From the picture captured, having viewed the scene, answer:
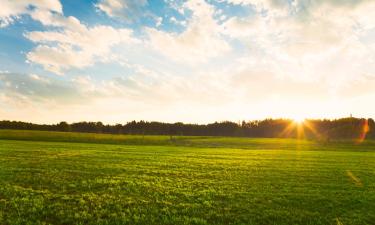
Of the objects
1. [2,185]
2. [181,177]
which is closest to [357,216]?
[181,177]

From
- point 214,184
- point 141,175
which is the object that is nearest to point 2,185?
point 141,175

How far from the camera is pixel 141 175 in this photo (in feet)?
85.0

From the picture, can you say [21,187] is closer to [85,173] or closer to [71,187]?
[71,187]

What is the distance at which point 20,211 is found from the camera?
14.1m

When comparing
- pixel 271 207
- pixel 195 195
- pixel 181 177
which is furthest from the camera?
pixel 181 177

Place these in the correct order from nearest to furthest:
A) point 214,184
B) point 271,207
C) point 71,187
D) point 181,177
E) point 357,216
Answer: point 357,216 → point 271,207 → point 71,187 → point 214,184 → point 181,177

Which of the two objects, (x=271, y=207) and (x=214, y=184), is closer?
(x=271, y=207)

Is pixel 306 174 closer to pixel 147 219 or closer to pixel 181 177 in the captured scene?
pixel 181 177

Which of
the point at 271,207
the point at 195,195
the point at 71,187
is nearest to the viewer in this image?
the point at 271,207

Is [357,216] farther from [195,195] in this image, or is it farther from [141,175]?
[141,175]

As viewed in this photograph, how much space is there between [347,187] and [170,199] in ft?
45.9

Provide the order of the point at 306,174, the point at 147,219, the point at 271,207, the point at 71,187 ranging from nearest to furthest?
1. the point at 147,219
2. the point at 271,207
3. the point at 71,187
4. the point at 306,174

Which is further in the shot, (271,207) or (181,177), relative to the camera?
(181,177)

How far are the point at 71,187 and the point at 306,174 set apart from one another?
69.6 feet
